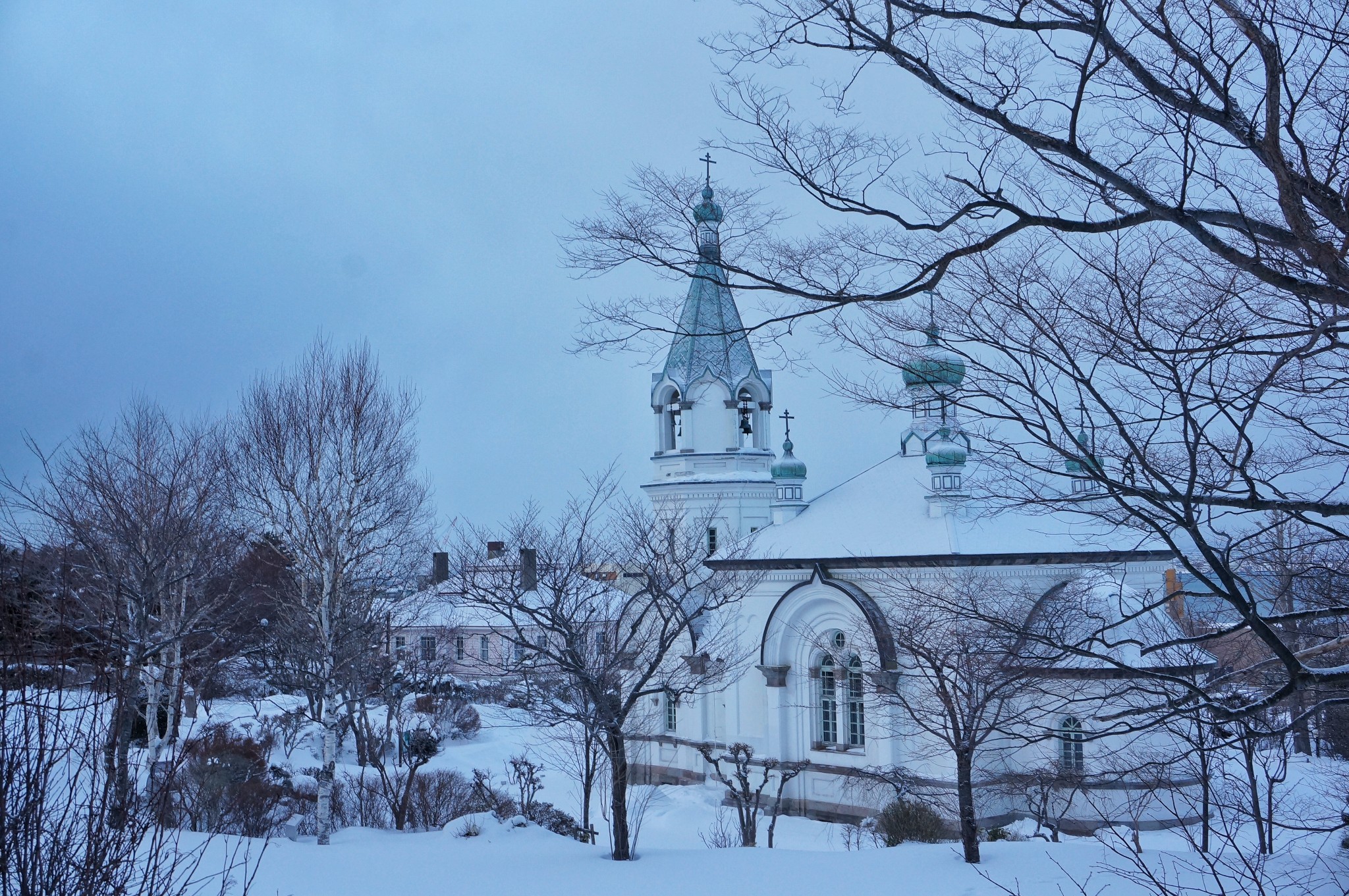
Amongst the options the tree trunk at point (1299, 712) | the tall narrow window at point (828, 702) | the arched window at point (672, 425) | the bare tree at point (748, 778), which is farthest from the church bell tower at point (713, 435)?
the tree trunk at point (1299, 712)

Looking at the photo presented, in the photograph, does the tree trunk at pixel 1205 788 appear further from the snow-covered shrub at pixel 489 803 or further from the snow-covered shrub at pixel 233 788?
the snow-covered shrub at pixel 233 788

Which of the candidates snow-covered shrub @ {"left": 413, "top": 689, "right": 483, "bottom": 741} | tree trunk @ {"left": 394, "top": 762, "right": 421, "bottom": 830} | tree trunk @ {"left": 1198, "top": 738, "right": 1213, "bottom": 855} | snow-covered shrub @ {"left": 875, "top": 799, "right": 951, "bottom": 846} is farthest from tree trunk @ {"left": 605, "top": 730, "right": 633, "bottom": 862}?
snow-covered shrub @ {"left": 413, "top": 689, "right": 483, "bottom": 741}

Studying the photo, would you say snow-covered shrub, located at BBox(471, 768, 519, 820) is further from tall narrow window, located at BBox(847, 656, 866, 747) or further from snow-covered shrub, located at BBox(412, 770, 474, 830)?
tall narrow window, located at BBox(847, 656, 866, 747)

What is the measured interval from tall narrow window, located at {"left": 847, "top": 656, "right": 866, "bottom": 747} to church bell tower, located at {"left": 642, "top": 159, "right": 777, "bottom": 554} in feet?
17.7

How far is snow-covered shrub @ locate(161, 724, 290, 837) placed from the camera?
13.8 metres

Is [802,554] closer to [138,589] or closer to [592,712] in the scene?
[592,712]

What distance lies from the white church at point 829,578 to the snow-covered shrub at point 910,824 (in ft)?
5.04

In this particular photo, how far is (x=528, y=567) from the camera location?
610 inches

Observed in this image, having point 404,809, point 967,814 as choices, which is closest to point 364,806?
point 404,809

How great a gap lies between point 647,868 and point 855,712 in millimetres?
11292

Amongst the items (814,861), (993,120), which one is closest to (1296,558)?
(993,120)

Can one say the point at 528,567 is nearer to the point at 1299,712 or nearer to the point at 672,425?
the point at 1299,712

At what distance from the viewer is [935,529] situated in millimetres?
21594

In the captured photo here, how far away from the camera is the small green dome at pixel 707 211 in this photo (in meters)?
7.00
